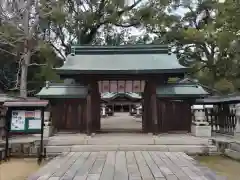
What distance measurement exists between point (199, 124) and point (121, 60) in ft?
15.5

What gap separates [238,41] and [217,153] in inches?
484

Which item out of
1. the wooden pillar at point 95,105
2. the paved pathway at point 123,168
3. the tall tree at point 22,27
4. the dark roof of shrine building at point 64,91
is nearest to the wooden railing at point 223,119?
the paved pathway at point 123,168

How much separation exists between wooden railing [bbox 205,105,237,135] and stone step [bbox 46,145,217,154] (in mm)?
2218

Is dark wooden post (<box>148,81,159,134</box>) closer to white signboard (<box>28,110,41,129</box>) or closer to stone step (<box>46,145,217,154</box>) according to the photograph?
stone step (<box>46,145,217,154</box>)

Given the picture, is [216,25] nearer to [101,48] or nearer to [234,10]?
[234,10]

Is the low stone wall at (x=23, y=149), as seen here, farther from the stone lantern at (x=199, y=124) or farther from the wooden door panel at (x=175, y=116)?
the stone lantern at (x=199, y=124)

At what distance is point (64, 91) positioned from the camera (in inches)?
535

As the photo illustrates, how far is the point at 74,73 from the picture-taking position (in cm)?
1237

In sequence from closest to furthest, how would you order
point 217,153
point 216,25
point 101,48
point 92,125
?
1. point 217,153
2. point 92,125
3. point 101,48
4. point 216,25

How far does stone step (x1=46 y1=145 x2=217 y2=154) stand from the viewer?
1017cm

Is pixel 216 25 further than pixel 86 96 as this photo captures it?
Yes

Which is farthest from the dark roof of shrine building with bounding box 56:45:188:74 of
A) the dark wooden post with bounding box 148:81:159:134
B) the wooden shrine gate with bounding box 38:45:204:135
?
the dark wooden post with bounding box 148:81:159:134

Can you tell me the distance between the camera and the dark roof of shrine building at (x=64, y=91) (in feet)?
43.4

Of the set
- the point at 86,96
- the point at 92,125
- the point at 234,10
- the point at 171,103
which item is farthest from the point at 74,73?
the point at 234,10
